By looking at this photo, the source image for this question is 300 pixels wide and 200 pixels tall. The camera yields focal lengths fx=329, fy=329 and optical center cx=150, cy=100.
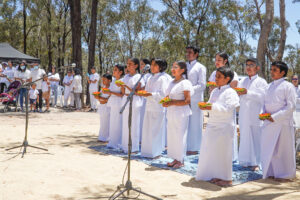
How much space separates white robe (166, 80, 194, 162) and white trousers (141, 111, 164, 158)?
0.64 metres

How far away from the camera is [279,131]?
18.2ft

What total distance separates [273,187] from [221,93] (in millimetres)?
1698

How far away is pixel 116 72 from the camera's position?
7.77 meters

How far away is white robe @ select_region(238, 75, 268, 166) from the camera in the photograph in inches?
249

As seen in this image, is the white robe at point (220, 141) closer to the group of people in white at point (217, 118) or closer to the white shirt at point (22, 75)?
the group of people in white at point (217, 118)

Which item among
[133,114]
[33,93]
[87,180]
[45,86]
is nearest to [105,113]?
[133,114]

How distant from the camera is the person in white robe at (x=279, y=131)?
18.0 ft

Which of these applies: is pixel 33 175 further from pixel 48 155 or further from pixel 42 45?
pixel 42 45

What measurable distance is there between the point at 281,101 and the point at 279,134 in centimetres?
57

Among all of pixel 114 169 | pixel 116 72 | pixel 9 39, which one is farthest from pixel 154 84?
pixel 9 39

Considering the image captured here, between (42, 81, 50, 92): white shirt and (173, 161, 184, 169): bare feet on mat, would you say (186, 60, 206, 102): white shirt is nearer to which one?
(173, 161, 184, 169): bare feet on mat

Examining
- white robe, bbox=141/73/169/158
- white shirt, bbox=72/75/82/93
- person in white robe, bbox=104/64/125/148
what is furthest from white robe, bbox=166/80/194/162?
white shirt, bbox=72/75/82/93

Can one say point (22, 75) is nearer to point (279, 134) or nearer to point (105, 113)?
point (105, 113)

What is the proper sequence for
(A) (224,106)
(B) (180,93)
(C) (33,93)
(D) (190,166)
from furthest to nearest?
1. (C) (33,93)
2. (D) (190,166)
3. (B) (180,93)
4. (A) (224,106)
